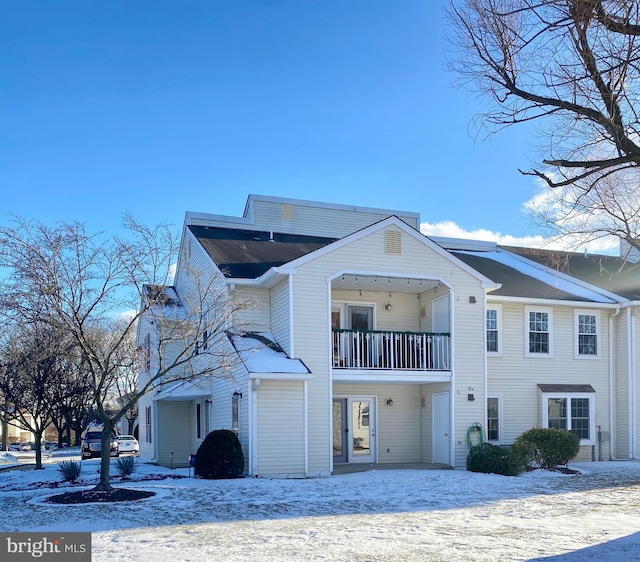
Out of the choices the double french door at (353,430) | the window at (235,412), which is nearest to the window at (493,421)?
the double french door at (353,430)

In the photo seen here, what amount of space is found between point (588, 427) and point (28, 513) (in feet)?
56.0

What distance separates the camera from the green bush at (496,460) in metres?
18.0

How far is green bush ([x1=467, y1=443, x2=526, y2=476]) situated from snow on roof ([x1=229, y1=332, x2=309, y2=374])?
5.19 metres

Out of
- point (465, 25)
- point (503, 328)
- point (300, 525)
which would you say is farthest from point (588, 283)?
point (465, 25)

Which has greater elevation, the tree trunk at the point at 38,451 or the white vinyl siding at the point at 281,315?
the white vinyl siding at the point at 281,315

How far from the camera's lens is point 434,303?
2139cm

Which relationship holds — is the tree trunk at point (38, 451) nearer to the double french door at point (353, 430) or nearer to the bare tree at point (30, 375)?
the bare tree at point (30, 375)

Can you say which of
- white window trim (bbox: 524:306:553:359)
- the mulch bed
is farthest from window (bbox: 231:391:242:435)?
white window trim (bbox: 524:306:553:359)

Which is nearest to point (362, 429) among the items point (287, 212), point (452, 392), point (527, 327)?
point (452, 392)

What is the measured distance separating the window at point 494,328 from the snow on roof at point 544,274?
2.07 m

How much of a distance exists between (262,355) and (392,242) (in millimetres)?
4840

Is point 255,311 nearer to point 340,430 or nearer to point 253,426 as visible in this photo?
point 253,426

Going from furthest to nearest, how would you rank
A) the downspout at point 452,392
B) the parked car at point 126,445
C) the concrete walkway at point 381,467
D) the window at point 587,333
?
the parked car at point 126,445
the window at point 587,333
the downspout at point 452,392
the concrete walkway at point 381,467

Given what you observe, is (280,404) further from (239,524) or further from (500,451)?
(239,524)
